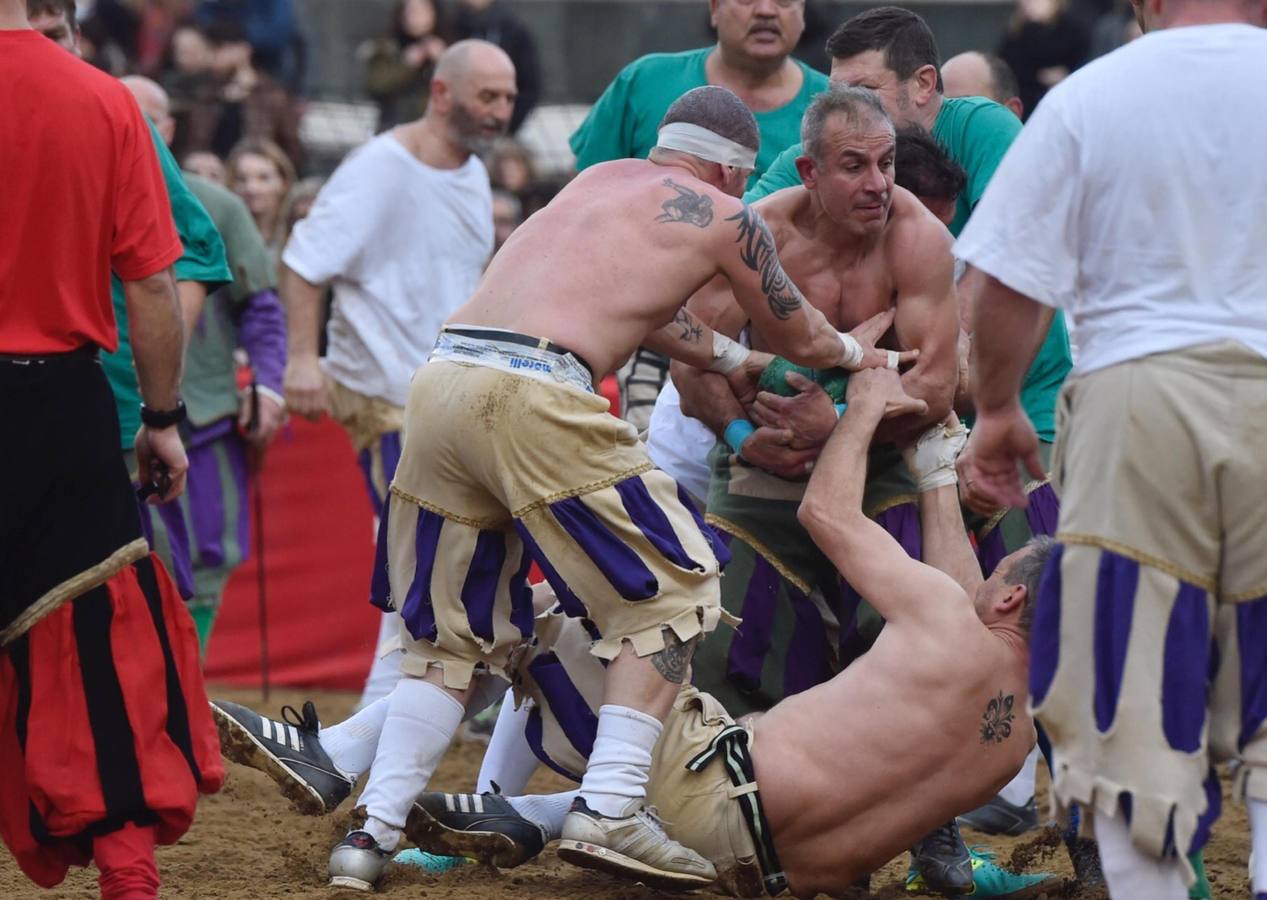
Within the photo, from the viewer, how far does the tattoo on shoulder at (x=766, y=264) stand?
4648 mm

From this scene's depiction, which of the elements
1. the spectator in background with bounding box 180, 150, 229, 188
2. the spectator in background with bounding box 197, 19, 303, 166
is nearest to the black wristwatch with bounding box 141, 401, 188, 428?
the spectator in background with bounding box 180, 150, 229, 188

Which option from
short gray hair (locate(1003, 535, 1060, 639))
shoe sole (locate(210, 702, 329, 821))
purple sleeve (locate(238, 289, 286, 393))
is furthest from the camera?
purple sleeve (locate(238, 289, 286, 393))

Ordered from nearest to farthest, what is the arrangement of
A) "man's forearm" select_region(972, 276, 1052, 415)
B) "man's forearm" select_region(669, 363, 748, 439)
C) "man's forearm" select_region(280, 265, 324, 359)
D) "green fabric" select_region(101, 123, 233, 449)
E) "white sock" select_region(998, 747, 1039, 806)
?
"man's forearm" select_region(972, 276, 1052, 415)
"man's forearm" select_region(669, 363, 748, 439)
"green fabric" select_region(101, 123, 233, 449)
"white sock" select_region(998, 747, 1039, 806)
"man's forearm" select_region(280, 265, 324, 359)

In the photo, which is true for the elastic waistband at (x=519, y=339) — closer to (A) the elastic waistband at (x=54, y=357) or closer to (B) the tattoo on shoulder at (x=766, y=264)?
(B) the tattoo on shoulder at (x=766, y=264)

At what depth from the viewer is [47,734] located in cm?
404

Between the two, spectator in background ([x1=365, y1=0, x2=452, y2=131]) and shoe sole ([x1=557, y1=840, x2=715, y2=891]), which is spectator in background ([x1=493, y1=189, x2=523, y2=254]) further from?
shoe sole ([x1=557, y1=840, x2=715, y2=891])

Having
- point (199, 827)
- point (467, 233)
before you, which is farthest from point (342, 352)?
point (199, 827)

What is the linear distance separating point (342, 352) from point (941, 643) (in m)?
3.65

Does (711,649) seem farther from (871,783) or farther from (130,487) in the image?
(130,487)

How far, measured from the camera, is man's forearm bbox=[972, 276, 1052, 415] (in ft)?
11.7

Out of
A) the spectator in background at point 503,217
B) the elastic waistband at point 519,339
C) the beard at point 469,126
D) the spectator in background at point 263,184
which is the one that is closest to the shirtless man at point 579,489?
the elastic waistband at point 519,339

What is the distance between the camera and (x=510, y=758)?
517 centimetres

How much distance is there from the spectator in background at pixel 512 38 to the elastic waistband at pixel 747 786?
7655 mm

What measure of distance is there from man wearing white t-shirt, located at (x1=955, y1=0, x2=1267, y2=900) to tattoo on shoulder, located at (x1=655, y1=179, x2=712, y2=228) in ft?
3.96
